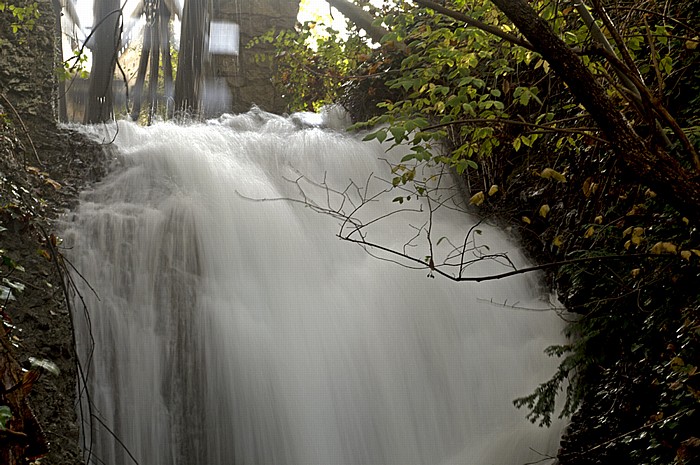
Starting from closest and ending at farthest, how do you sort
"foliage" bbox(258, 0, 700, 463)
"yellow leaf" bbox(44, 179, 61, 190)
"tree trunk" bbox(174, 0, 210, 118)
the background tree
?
"foliage" bbox(258, 0, 700, 463)
"yellow leaf" bbox(44, 179, 61, 190)
"tree trunk" bbox(174, 0, 210, 118)
the background tree

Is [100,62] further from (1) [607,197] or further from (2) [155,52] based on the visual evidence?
(1) [607,197]

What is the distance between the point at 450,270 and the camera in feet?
18.4

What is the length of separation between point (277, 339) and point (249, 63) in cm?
913

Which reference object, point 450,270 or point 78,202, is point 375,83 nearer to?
point 450,270

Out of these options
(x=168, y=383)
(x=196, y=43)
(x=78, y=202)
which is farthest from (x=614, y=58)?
(x=196, y=43)

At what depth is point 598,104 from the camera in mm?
2076

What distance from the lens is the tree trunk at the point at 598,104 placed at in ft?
6.72

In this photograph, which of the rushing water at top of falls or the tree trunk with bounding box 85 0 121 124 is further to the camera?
the tree trunk with bounding box 85 0 121 124

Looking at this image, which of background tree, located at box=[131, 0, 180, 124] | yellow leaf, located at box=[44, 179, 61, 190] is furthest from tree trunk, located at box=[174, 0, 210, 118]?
yellow leaf, located at box=[44, 179, 61, 190]

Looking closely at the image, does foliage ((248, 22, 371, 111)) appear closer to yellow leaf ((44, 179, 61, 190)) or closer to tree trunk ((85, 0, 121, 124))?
tree trunk ((85, 0, 121, 124))

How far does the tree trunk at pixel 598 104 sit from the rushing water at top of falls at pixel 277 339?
5.51 ft

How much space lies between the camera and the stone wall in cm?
1252

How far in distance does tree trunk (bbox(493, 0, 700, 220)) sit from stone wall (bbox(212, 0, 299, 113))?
10.3m

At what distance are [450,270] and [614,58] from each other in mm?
3563
